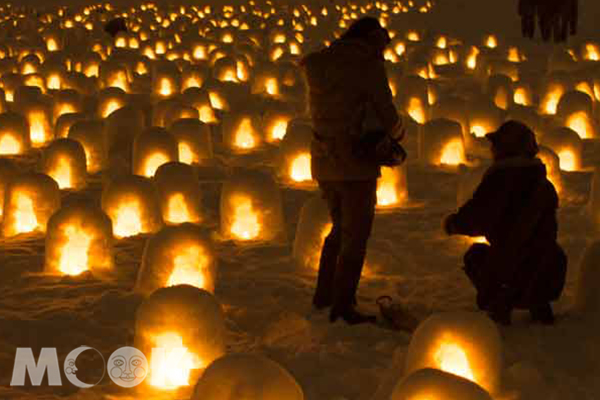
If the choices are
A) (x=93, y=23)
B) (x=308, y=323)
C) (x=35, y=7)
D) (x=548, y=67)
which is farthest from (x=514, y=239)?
(x=35, y=7)

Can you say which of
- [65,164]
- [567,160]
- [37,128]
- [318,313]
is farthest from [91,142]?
[567,160]

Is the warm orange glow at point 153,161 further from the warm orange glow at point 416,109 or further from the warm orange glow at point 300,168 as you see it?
the warm orange glow at point 416,109

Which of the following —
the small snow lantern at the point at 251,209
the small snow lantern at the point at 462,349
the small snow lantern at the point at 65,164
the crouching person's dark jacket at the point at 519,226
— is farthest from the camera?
the small snow lantern at the point at 65,164

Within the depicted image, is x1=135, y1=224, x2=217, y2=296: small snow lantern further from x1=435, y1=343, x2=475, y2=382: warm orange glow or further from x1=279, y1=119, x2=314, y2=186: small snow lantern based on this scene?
x1=279, y1=119, x2=314, y2=186: small snow lantern

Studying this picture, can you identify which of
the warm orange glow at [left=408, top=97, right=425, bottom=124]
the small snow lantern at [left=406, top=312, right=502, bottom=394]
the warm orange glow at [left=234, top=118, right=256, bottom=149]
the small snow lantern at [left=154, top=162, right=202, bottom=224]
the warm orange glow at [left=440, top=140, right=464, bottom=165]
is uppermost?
the warm orange glow at [left=408, top=97, right=425, bottom=124]

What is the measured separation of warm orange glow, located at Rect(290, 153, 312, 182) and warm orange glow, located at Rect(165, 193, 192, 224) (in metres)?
1.47

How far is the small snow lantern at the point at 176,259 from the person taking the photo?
18.4 ft

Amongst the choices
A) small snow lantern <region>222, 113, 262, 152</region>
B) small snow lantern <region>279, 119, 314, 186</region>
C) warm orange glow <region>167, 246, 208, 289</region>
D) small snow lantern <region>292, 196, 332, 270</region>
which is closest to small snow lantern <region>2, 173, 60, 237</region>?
warm orange glow <region>167, 246, 208, 289</region>

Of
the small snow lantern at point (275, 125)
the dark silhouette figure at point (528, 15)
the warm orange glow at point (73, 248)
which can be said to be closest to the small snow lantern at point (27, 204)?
the warm orange glow at point (73, 248)

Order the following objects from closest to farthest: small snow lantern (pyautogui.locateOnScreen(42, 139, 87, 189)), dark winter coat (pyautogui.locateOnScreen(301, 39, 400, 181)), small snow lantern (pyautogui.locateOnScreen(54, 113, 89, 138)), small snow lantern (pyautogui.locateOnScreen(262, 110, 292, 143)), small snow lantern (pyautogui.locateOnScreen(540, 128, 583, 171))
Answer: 1. dark winter coat (pyautogui.locateOnScreen(301, 39, 400, 181))
2. small snow lantern (pyautogui.locateOnScreen(42, 139, 87, 189))
3. small snow lantern (pyautogui.locateOnScreen(540, 128, 583, 171))
4. small snow lantern (pyautogui.locateOnScreen(54, 113, 89, 138))
5. small snow lantern (pyautogui.locateOnScreen(262, 110, 292, 143))

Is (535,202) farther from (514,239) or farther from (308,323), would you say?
(308,323)

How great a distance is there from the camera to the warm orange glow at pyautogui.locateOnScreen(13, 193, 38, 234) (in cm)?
712

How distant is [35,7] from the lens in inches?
1064

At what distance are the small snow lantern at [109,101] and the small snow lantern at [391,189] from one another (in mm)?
4303
